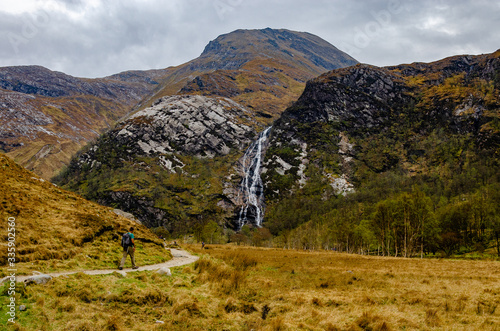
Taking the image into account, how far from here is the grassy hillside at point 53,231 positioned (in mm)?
14430

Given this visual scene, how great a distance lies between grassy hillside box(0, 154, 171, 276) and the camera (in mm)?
14430

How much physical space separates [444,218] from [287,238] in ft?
168

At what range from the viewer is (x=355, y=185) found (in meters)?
198

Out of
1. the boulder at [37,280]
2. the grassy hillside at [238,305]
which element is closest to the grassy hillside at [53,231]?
the boulder at [37,280]

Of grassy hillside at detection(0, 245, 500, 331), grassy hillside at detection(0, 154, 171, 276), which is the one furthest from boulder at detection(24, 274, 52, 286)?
grassy hillside at detection(0, 154, 171, 276)

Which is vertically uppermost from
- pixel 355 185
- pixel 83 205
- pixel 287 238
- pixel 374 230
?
pixel 355 185

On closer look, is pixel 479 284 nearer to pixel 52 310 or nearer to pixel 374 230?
pixel 52 310

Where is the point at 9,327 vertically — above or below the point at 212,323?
above

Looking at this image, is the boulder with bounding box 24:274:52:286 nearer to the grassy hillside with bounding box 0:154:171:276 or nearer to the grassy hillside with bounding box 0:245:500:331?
the grassy hillside with bounding box 0:245:500:331

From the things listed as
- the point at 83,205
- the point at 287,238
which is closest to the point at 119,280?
the point at 83,205

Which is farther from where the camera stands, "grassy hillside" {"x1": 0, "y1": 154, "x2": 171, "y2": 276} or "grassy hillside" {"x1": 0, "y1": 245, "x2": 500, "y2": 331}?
"grassy hillside" {"x1": 0, "y1": 154, "x2": 171, "y2": 276}

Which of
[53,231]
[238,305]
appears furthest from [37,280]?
[238,305]

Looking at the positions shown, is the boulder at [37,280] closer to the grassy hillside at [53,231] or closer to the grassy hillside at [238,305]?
the grassy hillside at [238,305]

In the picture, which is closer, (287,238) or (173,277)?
(173,277)
